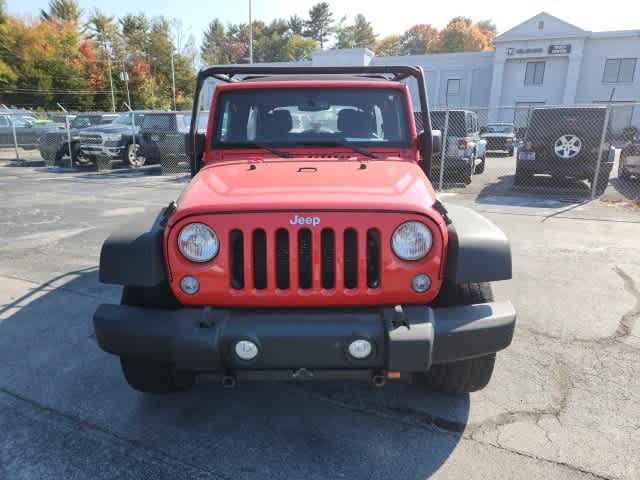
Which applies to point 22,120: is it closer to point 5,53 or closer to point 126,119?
point 126,119

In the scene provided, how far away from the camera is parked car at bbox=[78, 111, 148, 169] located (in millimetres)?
15109

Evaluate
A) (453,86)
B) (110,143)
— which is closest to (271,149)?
(110,143)

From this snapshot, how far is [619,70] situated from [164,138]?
108ft

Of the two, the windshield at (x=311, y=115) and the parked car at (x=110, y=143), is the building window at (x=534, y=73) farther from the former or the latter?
the windshield at (x=311, y=115)

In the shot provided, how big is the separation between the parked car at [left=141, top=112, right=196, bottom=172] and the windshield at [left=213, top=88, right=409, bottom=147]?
11.5 meters

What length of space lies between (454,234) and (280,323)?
3.23 feet

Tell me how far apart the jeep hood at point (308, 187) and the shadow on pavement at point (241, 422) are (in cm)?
125

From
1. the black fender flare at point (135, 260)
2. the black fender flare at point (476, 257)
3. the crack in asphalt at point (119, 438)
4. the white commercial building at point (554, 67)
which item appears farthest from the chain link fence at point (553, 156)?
the white commercial building at point (554, 67)

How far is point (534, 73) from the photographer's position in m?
35.3

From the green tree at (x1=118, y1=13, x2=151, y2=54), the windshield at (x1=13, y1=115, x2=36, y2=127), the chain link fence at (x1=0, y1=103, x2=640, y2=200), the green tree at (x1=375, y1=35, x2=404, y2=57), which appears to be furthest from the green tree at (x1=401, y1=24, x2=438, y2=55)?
the windshield at (x1=13, y1=115, x2=36, y2=127)

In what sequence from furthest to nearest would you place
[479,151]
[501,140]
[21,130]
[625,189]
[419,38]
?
[419,38]
[501,140]
[21,130]
[479,151]
[625,189]

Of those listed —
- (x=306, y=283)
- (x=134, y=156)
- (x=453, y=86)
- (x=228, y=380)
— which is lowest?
(x=134, y=156)

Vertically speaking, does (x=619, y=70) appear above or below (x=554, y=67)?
below

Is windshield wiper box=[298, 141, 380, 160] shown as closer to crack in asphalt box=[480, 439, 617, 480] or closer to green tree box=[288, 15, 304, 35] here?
crack in asphalt box=[480, 439, 617, 480]
